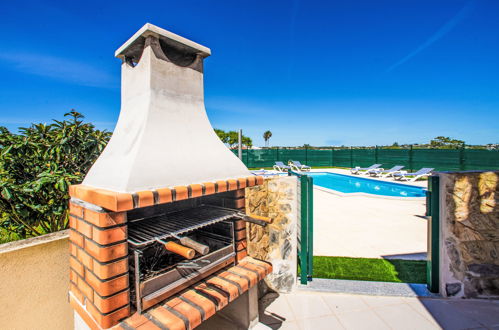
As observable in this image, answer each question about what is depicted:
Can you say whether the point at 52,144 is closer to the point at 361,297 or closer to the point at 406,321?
the point at 361,297

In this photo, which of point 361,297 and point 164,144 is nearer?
point 164,144

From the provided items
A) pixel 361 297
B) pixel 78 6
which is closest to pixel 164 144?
pixel 361 297

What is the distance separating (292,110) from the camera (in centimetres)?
3384

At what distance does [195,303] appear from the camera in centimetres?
182

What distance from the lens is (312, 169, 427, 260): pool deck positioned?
4.44m

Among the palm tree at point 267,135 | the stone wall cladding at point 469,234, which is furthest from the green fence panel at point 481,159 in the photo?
the palm tree at point 267,135

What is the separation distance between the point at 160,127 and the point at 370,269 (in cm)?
391

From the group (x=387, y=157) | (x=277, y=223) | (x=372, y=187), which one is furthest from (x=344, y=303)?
(x=387, y=157)

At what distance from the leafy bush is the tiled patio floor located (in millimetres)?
2904

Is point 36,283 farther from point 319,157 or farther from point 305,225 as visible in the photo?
point 319,157

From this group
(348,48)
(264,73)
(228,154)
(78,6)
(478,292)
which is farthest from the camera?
(264,73)

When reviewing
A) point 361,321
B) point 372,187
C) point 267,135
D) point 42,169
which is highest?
point 267,135

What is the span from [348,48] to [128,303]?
68.3ft

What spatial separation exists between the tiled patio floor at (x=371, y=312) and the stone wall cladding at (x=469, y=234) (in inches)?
8.2
